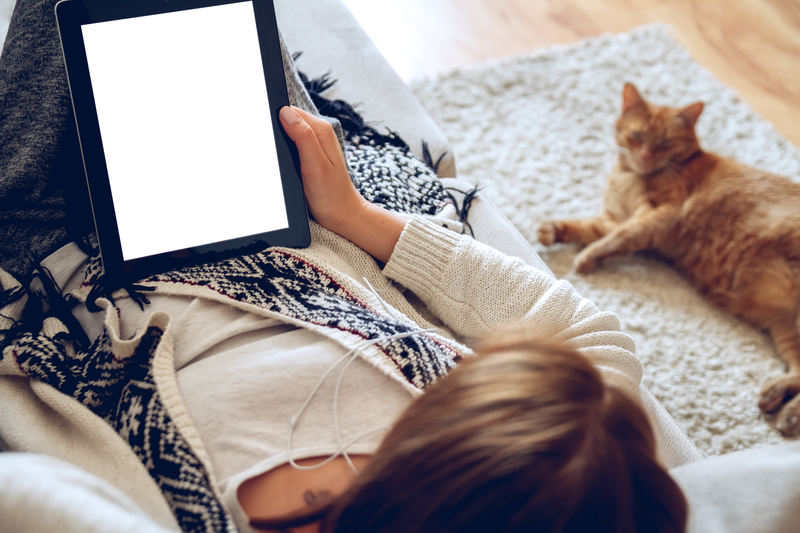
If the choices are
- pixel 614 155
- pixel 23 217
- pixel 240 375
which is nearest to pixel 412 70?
pixel 614 155

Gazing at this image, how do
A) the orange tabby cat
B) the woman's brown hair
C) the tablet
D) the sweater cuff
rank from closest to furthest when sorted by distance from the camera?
the woman's brown hair
the tablet
the sweater cuff
the orange tabby cat

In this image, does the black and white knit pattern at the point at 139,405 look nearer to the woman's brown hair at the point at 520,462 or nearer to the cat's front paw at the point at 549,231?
the woman's brown hair at the point at 520,462

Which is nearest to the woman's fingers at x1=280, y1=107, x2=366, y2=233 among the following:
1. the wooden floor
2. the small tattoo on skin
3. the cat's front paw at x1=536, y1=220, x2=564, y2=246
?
the small tattoo on skin

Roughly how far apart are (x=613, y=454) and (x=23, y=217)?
0.73 meters

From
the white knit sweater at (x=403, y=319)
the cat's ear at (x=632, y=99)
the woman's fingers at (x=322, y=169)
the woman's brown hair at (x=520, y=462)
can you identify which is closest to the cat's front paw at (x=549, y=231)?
the cat's ear at (x=632, y=99)

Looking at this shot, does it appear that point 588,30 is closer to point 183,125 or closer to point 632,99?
point 632,99

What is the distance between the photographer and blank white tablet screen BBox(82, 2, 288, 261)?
0.58 m

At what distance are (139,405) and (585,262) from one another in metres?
1.03

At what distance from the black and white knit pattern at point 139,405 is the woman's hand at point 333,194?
0.25 meters

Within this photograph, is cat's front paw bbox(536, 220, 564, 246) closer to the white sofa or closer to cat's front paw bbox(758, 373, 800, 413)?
the white sofa

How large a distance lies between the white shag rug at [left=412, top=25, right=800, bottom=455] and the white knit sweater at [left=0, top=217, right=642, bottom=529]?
586 mm

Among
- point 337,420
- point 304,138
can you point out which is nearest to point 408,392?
point 337,420

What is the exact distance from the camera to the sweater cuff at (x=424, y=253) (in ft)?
2.27

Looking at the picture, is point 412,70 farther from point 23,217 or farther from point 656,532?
point 656,532
